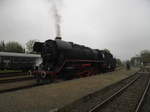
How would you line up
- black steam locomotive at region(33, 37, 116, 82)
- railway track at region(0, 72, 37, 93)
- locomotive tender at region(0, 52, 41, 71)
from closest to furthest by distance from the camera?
1. railway track at region(0, 72, 37, 93)
2. black steam locomotive at region(33, 37, 116, 82)
3. locomotive tender at region(0, 52, 41, 71)

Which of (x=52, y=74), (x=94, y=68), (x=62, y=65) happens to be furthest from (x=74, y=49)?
(x=94, y=68)

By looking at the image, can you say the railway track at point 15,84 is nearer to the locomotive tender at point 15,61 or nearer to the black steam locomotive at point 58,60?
the black steam locomotive at point 58,60

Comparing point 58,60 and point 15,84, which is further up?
point 58,60

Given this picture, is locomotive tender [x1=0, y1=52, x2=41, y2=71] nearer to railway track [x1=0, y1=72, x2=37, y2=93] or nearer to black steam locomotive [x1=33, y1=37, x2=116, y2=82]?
railway track [x1=0, y1=72, x2=37, y2=93]

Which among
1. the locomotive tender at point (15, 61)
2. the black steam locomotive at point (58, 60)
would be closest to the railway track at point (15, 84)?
the black steam locomotive at point (58, 60)

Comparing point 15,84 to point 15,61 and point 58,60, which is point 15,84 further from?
point 15,61

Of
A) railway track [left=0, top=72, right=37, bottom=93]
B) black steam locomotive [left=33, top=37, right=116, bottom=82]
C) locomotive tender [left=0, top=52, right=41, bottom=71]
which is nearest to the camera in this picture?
railway track [left=0, top=72, right=37, bottom=93]

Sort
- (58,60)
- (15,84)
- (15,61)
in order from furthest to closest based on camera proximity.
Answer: (15,61) → (58,60) → (15,84)

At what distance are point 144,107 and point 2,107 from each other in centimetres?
641

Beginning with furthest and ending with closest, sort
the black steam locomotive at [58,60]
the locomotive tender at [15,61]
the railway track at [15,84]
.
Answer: the locomotive tender at [15,61] → the black steam locomotive at [58,60] → the railway track at [15,84]

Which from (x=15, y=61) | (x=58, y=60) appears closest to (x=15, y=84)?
(x=58, y=60)

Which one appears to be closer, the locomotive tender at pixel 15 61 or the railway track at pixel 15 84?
the railway track at pixel 15 84

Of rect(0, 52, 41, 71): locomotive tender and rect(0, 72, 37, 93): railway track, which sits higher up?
rect(0, 52, 41, 71): locomotive tender

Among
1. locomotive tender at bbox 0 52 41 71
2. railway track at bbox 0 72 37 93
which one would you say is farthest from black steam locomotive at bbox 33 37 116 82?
locomotive tender at bbox 0 52 41 71
